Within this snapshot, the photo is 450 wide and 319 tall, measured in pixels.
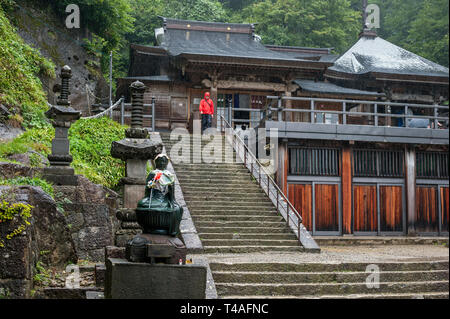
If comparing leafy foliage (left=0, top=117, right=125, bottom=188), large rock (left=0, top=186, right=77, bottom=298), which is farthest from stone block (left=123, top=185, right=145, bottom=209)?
leafy foliage (left=0, top=117, right=125, bottom=188)

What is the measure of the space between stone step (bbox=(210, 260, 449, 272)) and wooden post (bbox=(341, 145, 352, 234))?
672 cm

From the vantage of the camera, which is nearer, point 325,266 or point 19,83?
point 325,266

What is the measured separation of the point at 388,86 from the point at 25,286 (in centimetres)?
2156

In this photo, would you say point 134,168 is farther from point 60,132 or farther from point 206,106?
point 206,106

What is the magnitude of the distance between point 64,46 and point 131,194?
18024mm

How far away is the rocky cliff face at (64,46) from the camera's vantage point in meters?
22.3

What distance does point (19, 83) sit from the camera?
15.9 metres

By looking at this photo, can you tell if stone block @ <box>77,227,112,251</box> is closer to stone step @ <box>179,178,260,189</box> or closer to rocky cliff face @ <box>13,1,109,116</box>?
stone step @ <box>179,178,260,189</box>

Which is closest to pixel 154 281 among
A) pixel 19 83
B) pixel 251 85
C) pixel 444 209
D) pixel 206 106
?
pixel 19 83

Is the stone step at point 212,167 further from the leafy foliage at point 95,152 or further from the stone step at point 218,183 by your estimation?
the leafy foliage at point 95,152

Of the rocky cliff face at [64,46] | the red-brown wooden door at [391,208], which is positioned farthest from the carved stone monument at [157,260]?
the rocky cliff face at [64,46]

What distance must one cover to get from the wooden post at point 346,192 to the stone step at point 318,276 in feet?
23.0

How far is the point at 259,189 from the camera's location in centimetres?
1497
